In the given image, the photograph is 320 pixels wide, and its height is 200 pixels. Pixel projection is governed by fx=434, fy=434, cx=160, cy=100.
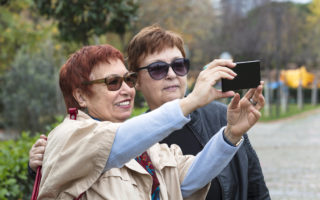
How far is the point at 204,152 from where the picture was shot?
2.14m

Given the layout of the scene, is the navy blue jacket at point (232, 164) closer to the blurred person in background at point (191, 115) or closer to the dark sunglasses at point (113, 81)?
the blurred person in background at point (191, 115)

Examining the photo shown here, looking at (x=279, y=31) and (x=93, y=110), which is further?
(x=279, y=31)

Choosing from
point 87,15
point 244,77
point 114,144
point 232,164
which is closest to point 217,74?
point 244,77

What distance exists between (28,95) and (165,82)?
47.6ft

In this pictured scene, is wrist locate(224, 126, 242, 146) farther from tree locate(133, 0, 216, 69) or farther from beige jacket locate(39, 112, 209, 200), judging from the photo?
tree locate(133, 0, 216, 69)

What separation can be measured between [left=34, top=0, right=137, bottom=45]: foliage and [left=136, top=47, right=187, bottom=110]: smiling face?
3.22 meters

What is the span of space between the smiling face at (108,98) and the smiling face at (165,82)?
0.71m

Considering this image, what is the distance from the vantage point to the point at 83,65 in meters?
1.97

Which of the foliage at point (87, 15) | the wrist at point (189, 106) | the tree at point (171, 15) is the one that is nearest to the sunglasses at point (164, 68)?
the wrist at point (189, 106)

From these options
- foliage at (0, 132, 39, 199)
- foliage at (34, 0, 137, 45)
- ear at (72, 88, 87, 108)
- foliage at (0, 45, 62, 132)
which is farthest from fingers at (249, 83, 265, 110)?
foliage at (0, 45, 62, 132)

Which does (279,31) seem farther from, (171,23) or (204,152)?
(204,152)

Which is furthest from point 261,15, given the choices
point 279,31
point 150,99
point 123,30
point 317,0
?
point 150,99

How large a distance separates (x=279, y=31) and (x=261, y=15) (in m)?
2.16

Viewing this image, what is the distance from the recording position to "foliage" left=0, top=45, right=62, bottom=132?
1630cm
